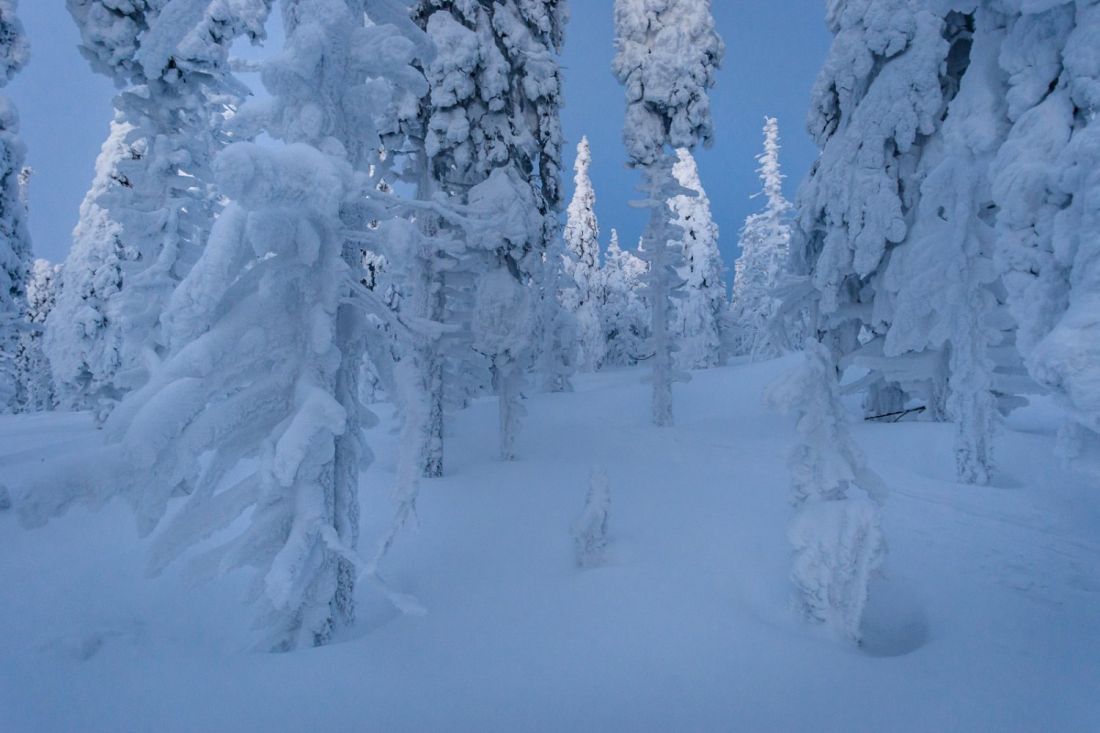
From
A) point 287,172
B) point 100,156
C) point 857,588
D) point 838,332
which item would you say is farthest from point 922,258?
point 100,156

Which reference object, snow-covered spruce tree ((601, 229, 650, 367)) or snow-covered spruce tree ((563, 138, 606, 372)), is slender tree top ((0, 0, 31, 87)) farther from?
snow-covered spruce tree ((601, 229, 650, 367))

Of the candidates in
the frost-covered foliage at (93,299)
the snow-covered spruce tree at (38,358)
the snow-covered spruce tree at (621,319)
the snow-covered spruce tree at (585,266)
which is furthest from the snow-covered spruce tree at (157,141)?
the snow-covered spruce tree at (38,358)

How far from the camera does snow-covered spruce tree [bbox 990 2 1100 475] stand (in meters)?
3.48

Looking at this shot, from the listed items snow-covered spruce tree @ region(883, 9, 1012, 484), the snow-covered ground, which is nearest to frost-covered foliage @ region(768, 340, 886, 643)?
the snow-covered ground

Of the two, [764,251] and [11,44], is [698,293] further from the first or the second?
[11,44]

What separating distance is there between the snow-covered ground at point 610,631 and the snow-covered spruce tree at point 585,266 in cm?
2979

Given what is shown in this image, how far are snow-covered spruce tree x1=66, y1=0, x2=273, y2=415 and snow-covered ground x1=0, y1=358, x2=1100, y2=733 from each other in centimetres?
558

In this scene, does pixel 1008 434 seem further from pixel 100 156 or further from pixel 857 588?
pixel 100 156

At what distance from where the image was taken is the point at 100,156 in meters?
19.7

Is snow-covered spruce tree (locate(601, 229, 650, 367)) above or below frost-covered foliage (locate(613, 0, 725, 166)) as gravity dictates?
below

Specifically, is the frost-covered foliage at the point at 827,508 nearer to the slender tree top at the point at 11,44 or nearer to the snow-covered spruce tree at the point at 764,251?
the slender tree top at the point at 11,44

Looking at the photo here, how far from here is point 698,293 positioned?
31.6 m

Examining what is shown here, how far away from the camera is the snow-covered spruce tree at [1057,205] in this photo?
3.48 metres

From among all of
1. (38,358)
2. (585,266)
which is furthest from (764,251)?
(38,358)
